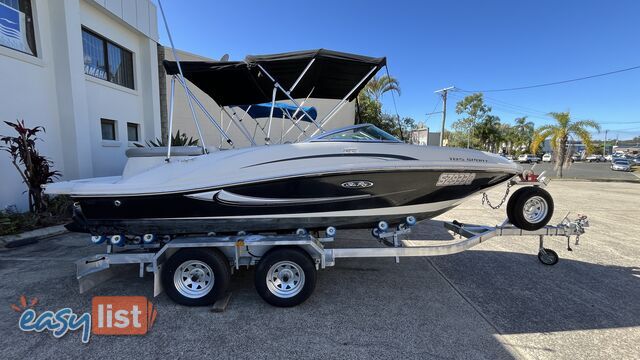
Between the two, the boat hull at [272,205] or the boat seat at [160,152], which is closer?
the boat hull at [272,205]

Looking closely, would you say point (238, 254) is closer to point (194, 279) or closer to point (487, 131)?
point (194, 279)

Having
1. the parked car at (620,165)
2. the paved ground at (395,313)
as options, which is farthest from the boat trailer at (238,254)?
the parked car at (620,165)

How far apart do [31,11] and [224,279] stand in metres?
7.27

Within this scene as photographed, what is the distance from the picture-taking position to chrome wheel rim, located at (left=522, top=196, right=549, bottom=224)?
160 inches

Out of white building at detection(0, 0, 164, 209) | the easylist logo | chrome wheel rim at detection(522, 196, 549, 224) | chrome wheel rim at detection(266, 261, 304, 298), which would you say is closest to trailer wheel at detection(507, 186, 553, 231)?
chrome wheel rim at detection(522, 196, 549, 224)

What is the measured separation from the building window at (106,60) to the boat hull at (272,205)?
593 cm

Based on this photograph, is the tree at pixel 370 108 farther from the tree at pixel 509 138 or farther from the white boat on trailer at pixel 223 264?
the tree at pixel 509 138

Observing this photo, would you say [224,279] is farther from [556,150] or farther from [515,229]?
[556,150]

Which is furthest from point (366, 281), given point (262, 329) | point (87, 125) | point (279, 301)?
point (87, 125)

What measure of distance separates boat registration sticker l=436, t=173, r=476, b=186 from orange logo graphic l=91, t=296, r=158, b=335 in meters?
3.30

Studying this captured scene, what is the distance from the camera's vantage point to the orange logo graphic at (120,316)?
9.09ft

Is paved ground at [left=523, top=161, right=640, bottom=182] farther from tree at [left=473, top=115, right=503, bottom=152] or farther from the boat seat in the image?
the boat seat

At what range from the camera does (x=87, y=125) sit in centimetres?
700

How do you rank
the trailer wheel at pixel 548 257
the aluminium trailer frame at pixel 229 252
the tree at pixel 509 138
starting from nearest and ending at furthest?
the aluminium trailer frame at pixel 229 252 < the trailer wheel at pixel 548 257 < the tree at pixel 509 138
